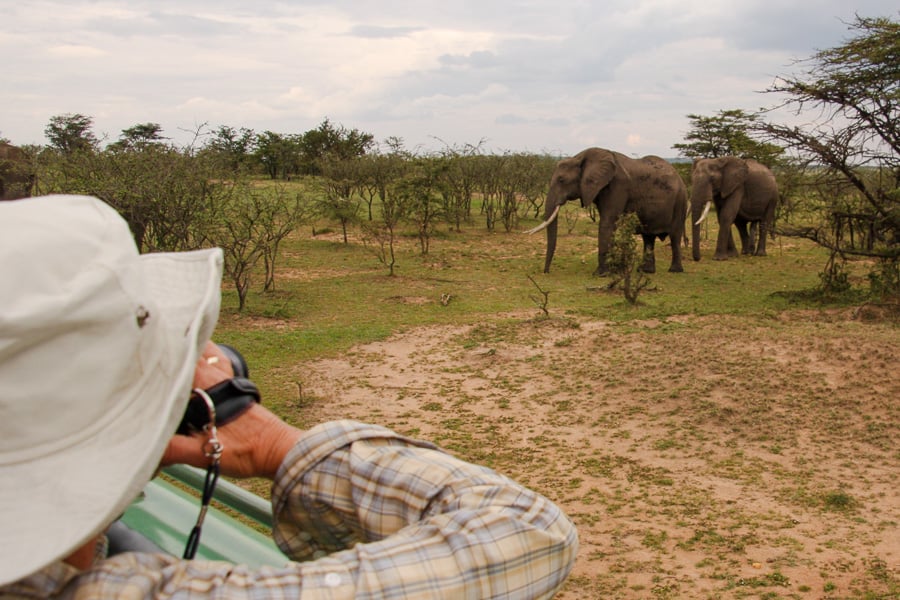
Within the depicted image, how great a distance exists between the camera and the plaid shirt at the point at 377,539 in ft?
3.16

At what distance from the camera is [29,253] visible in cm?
87

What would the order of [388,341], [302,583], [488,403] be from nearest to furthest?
[302,583]
[488,403]
[388,341]

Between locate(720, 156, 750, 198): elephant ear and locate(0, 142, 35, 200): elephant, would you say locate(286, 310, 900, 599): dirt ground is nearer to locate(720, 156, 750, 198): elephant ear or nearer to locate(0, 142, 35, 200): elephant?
locate(720, 156, 750, 198): elephant ear

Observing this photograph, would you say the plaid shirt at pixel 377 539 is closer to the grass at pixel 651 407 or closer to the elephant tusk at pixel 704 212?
the grass at pixel 651 407

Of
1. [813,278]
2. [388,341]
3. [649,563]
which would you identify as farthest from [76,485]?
[813,278]

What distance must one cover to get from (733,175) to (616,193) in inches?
125

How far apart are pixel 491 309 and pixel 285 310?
240 cm

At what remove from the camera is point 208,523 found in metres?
1.36

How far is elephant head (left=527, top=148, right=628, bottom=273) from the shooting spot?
12.8 meters

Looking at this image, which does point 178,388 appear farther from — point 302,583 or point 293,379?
point 293,379

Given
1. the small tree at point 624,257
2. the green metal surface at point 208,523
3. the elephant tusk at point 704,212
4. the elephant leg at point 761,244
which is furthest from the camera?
the elephant leg at point 761,244

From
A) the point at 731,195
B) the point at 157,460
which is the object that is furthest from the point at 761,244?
the point at 157,460

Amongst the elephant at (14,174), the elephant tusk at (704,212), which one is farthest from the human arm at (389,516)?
the elephant tusk at (704,212)

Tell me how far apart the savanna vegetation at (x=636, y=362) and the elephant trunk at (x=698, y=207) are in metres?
0.73
